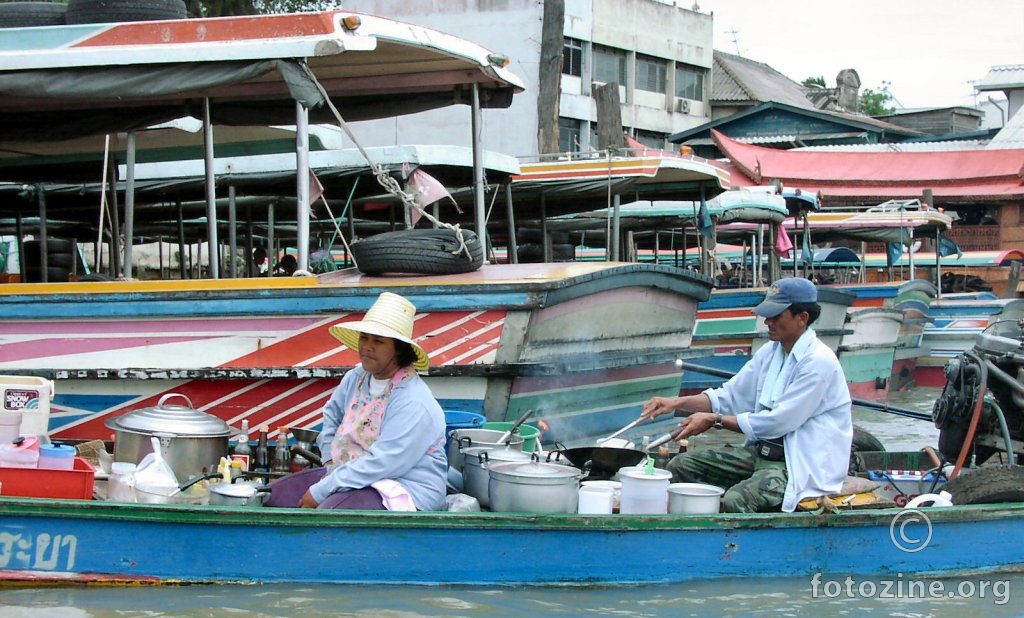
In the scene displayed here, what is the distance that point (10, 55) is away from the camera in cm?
708

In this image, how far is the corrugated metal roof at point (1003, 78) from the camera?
108 feet

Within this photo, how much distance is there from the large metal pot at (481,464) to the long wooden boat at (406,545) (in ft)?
1.48

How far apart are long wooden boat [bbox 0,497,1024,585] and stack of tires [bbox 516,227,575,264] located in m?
8.31

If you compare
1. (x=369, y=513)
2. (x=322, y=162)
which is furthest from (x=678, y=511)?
(x=322, y=162)

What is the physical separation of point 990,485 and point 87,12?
21.1ft

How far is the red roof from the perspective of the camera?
86.4 ft

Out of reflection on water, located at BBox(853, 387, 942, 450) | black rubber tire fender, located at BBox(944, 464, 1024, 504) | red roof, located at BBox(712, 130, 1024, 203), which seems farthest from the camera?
red roof, located at BBox(712, 130, 1024, 203)

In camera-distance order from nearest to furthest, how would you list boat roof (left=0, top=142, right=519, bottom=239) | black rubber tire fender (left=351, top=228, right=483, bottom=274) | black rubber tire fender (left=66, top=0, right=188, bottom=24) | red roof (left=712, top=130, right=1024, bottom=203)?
black rubber tire fender (left=351, top=228, right=483, bottom=274), black rubber tire fender (left=66, top=0, right=188, bottom=24), boat roof (left=0, top=142, right=519, bottom=239), red roof (left=712, top=130, right=1024, bottom=203)

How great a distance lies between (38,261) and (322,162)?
5079 mm

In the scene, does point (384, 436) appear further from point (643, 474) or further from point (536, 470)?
point (643, 474)

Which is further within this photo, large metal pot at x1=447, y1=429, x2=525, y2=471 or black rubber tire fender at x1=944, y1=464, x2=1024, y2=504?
large metal pot at x1=447, y1=429, x2=525, y2=471

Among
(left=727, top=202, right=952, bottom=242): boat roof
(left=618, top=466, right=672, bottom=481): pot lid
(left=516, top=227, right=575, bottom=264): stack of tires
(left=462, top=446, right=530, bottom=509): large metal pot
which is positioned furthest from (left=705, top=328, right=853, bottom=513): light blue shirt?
(left=727, top=202, right=952, bottom=242): boat roof

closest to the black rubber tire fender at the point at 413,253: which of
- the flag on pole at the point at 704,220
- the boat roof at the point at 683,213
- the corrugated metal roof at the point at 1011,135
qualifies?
the boat roof at the point at 683,213

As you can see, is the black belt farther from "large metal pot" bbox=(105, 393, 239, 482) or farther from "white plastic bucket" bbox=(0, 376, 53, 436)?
"white plastic bucket" bbox=(0, 376, 53, 436)
